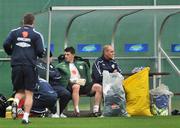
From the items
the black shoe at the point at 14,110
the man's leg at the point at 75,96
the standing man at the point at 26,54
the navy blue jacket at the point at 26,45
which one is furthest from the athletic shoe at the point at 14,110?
the man's leg at the point at 75,96

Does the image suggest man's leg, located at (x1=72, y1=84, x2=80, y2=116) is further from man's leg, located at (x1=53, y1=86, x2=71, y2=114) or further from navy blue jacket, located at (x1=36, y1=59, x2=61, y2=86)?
navy blue jacket, located at (x1=36, y1=59, x2=61, y2=86)

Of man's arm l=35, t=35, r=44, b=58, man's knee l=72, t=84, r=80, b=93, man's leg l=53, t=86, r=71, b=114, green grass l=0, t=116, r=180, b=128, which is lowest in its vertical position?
green grass l=0, t=116, r=180, b=128

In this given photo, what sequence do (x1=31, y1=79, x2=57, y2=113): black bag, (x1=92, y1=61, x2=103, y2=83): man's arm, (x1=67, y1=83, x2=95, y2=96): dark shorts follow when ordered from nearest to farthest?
(x1=31, y1=79, x2=57, y2=113): black bag → (x1=92, y1=61, x2=103, y2=83): man's arm → (x1=67, y1=83, x2=95, y2=96): dark shorts

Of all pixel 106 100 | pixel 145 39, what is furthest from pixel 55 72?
pixel 145 39

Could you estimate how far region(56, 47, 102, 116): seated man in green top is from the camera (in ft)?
44.3

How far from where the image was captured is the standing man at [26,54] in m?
10.9

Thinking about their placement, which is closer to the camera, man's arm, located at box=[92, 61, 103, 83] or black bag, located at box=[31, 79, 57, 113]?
black bag, located at box=[31, 79, 57, 113]

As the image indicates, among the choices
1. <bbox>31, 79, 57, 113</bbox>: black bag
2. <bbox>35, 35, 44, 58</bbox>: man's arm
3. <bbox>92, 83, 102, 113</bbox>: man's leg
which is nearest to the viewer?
<bbox>35, 35, 44, 58</bbox>: man's arm

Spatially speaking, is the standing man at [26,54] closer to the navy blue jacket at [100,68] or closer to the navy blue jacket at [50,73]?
the navy blue jacket at [50,73]

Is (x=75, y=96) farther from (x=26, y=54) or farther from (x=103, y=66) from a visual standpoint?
(x=26, y=54)

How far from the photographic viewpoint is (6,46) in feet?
36.3

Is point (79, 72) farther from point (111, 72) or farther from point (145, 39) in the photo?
point (145, 39)

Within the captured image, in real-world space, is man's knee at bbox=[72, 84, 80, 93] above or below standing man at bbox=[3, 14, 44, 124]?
below

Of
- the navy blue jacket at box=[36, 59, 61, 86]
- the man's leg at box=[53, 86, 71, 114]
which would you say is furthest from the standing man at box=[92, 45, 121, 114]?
the navy blue jacket at box=[36, 59, 61, 86]
